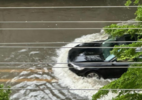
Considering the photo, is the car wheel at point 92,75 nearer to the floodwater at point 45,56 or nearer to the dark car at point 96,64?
the dark car at point 96,64

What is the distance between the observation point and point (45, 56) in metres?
7.79

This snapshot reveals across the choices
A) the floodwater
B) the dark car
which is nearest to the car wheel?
the dark car

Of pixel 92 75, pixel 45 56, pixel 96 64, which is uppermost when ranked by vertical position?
pixel 96 64

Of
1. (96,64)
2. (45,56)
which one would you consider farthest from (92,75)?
(45,56)

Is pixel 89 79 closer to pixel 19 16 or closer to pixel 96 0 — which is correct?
pixel 19 16

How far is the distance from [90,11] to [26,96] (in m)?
6.72

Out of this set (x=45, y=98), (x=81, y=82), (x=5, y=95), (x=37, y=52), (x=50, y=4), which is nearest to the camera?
(x=5, y=95)

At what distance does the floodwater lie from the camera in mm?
6195

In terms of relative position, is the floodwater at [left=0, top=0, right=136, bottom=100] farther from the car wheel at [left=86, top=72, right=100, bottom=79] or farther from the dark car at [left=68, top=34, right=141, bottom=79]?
the dark car at [left=68, top=34, right=141, bottom=79]

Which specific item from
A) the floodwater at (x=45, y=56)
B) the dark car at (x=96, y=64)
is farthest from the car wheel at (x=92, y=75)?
the floodwater at (x=45, y=56)

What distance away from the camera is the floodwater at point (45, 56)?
6195 mm

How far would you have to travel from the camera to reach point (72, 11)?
11305mm

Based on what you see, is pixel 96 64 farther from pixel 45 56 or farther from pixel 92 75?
pixel 45 56

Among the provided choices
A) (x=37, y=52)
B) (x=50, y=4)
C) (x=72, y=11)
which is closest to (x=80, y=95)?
(x=37, y=52)
